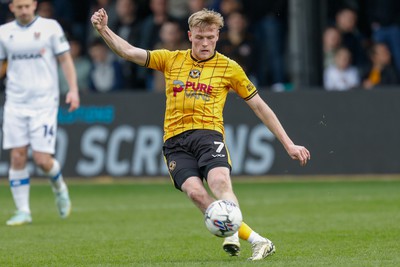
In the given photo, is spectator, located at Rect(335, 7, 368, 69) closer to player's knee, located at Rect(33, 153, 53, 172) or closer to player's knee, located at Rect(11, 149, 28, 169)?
player's knee, located at Rect(33, 153, 53, 172)

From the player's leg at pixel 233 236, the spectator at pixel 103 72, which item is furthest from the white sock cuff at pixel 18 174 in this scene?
the spectator at pixel 103 72

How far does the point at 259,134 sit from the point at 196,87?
8964mm

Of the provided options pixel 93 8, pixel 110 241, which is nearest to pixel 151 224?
pixel 110 241

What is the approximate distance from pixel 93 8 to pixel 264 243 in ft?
43.5

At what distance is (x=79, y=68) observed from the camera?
67.5ft

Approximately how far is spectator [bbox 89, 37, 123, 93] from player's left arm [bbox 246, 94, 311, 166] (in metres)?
11.0

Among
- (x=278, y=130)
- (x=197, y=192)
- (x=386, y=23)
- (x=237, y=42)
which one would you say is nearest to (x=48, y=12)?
(x=237, y=42)

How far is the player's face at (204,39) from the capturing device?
895cm

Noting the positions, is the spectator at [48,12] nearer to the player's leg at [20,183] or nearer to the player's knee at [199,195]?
the player's leg at [20,183]

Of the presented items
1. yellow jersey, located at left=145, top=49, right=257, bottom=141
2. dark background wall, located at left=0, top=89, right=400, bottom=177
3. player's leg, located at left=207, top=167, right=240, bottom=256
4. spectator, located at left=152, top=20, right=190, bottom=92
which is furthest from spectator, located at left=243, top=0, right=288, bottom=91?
player's leg, located at left=207, top=167, right=240, bottom=256

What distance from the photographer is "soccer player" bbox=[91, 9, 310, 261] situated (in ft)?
29.2

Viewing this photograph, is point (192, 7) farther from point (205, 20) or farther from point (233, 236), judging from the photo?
point (233, 236)

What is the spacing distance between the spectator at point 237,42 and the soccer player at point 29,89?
6454 millimetres

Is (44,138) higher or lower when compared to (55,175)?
higher
